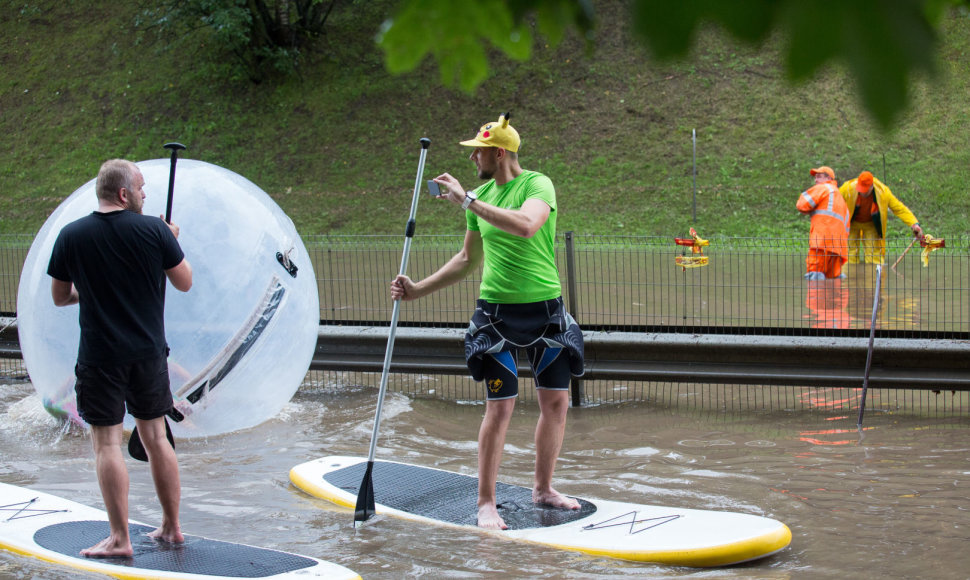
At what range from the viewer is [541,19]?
65.9 inches

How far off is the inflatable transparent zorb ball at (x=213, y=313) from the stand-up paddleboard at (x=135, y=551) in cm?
98

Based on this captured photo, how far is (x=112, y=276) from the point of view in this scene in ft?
13.5

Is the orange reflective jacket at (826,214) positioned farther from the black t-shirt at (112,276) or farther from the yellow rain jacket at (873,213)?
the black t-shirt at (112,276)

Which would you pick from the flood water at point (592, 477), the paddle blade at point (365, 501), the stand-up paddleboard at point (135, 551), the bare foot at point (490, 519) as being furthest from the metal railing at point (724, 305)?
the stand-up paddleboard at point (135, 551)

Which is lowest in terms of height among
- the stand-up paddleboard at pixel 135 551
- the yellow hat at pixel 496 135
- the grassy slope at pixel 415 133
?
the stand-up paddleboard at pixel 135 551

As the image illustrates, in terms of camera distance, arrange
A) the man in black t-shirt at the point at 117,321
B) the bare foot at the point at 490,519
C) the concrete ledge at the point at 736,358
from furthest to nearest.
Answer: the concrete ledge at the point at 736,358, the bare foot at the point at 490,519, the man in black t-shirt at the point at 117,321

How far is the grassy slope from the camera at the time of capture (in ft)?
66.9

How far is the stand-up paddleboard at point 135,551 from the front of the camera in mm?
4004

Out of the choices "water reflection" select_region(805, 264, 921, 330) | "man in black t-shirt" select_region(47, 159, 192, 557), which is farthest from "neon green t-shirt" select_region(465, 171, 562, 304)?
"water reflection" select_region(805, 264, 921, 330)

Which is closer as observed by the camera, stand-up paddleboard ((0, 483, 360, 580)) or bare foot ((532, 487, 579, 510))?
stand-up paddleboard ((0, 483, 360, 580))

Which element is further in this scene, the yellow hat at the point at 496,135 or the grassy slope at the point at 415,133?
the grassy slope at the point at 415,133

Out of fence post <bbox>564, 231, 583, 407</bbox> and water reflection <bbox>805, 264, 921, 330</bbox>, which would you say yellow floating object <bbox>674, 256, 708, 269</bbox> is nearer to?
water reflection <bbox>805, 264, 921, 330</bbox>

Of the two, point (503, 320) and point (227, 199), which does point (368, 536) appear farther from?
point (227, 199)

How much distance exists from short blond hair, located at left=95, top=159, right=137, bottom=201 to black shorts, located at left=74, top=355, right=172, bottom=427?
769 mm
